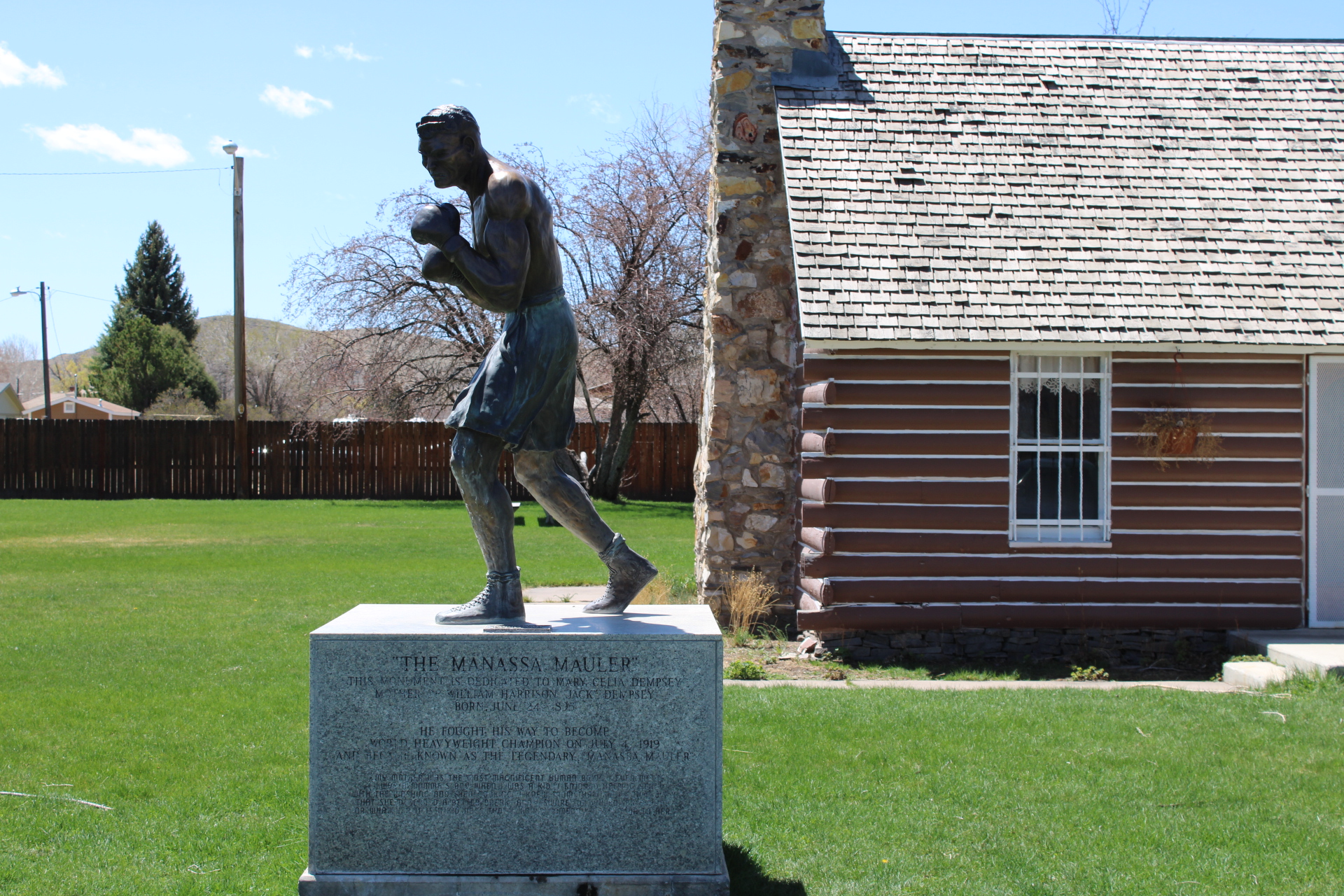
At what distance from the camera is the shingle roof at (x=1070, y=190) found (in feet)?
32.3

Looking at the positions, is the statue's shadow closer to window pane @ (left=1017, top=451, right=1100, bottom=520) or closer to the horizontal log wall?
the horizontal log wall

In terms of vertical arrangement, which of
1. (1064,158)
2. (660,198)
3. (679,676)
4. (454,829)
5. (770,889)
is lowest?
(770,889)

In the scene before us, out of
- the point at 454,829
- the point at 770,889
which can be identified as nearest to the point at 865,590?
the point at 770,889

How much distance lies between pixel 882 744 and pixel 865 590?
10.9ft

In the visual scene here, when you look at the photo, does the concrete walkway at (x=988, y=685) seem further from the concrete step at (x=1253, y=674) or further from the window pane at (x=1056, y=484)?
the window pane at (x=1056, y=484)

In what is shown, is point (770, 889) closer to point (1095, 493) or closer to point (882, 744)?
point (882, 744)

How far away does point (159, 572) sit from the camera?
47.6 ft

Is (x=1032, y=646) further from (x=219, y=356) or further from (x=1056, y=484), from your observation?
(x=219, y=356)

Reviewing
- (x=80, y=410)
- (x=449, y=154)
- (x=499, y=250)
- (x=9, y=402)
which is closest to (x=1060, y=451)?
(x=499, y=250)

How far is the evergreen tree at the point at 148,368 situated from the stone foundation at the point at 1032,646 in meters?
45.4

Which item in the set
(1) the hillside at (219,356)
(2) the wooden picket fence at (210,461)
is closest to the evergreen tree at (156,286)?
(1) the hillside at (219,356)

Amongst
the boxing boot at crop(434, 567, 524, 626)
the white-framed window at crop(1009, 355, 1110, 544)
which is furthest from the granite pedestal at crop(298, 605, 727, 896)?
the white-framed window at crop(1009, 355, 1110, 544)

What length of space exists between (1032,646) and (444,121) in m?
7.44

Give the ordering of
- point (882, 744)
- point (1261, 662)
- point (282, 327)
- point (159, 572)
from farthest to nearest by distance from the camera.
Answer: point (282, 327) → point (159, 572) → point (1261, 662) → point (882, 744)
